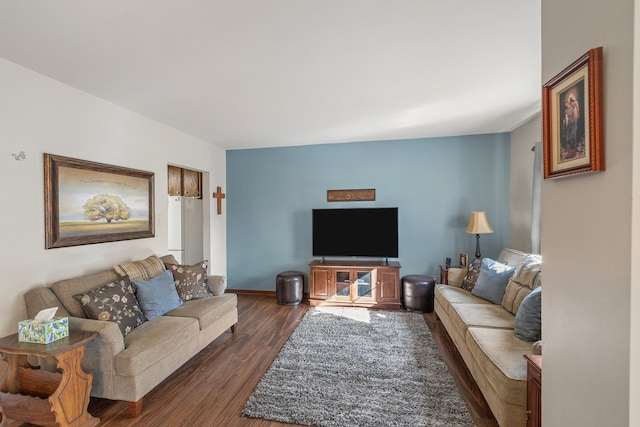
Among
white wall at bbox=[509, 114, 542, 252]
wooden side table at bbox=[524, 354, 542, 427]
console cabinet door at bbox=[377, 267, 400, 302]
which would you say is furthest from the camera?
console cabinet door at bbox=[377, 267, 400, 302]

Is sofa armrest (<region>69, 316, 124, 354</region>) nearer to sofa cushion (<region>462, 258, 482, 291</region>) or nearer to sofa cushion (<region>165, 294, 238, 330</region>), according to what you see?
sofa cushion (<region>165, 294, 238, 330</region>)

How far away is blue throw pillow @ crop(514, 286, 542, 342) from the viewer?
2248 mm

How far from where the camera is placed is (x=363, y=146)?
4891mm

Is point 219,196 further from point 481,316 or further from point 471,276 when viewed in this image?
point 481,316

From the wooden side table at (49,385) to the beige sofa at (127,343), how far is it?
11 centimetres

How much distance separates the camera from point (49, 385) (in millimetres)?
1972

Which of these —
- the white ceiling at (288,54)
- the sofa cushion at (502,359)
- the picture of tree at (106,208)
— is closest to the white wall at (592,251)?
the sofa cushion at (502,359)

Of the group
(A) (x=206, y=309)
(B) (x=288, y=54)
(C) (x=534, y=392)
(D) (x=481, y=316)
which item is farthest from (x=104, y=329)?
(D) (x=481, y=316)

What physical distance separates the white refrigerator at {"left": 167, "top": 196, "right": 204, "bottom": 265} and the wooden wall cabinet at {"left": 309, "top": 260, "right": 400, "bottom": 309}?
6.56 ft

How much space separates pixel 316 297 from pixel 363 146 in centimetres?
254

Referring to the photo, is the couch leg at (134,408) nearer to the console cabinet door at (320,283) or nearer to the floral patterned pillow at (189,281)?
the floral patterned pillow at (189,281)

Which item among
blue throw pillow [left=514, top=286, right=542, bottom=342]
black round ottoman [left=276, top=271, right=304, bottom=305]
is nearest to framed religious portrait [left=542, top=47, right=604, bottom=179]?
blue throw pillow [left=514, top=286, right=542, bottom=342]

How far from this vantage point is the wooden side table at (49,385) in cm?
185

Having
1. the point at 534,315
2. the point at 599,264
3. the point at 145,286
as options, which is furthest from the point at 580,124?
the point at 145,286
